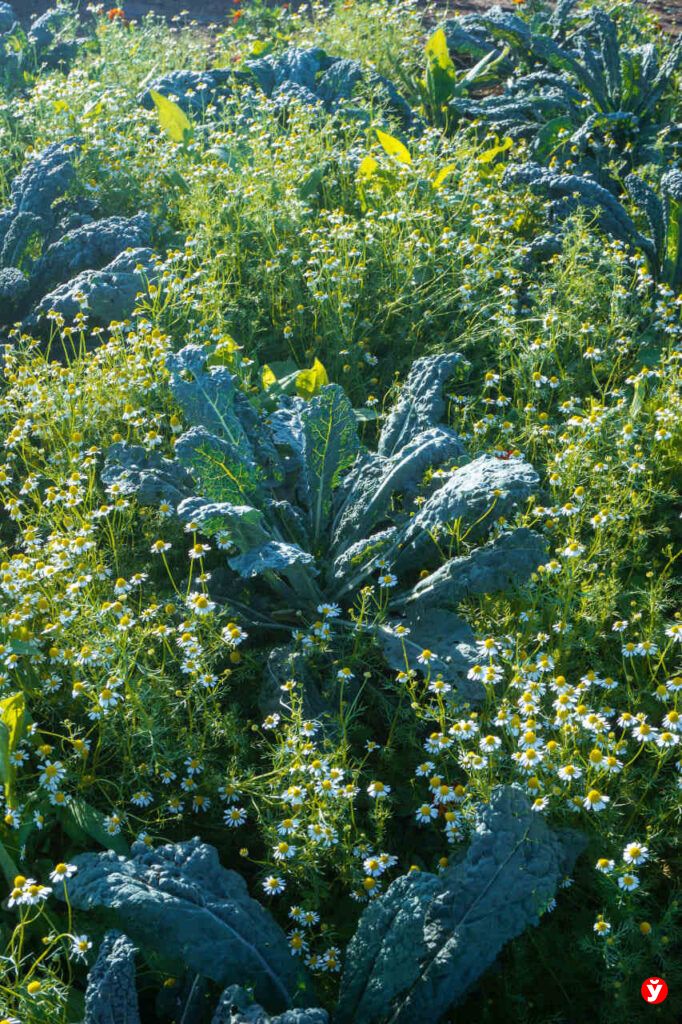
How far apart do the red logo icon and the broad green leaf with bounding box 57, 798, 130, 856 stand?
4.38ft

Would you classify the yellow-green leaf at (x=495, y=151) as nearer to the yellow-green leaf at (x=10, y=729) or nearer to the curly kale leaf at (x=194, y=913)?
the yellow-green leaf at (x=10, y=729)

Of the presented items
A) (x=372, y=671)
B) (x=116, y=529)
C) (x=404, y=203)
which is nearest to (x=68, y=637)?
(x=116, y=529)

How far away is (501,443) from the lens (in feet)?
12.0

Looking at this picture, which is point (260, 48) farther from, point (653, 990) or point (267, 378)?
point (653, 990)

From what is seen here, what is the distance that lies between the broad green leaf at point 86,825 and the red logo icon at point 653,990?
1.33 metres

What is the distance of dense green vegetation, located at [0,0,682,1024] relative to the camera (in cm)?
240

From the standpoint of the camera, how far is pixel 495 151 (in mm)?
5406

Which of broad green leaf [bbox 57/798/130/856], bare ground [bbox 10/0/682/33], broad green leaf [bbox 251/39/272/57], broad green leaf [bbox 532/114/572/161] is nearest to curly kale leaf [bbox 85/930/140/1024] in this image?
broad green leaf [bbox 57/798/130/856]

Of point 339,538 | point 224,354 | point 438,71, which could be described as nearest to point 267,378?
point 224,354

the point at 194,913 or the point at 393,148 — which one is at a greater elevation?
the point at 393,148

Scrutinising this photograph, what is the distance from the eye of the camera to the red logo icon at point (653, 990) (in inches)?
86.7

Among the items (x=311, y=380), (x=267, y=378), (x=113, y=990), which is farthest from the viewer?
(x=267, y=378)

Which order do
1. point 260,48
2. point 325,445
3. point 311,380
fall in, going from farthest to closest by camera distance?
point 260,48 → point 311,380 → point 325,445

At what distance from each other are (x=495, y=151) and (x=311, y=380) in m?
2.50
